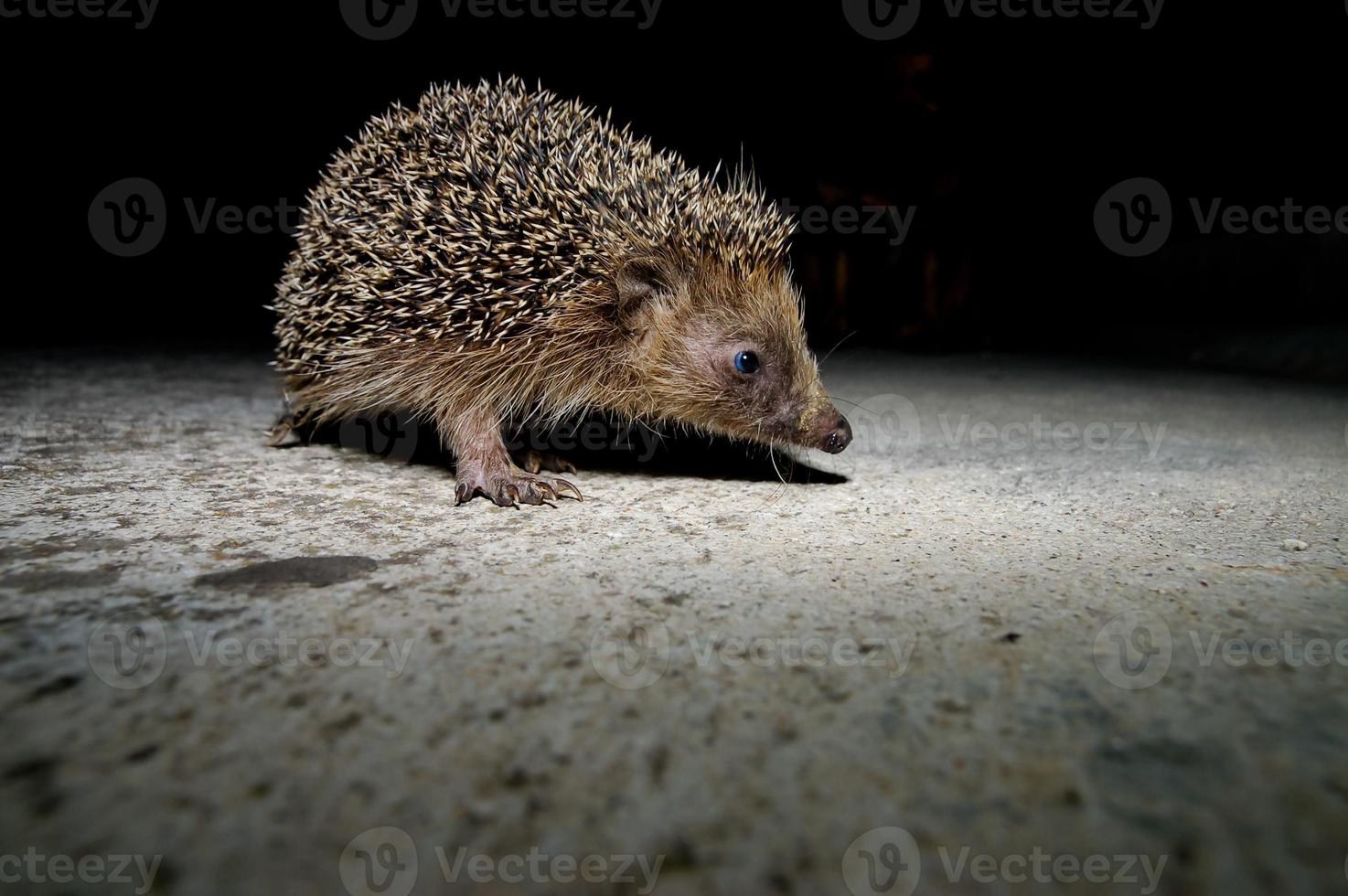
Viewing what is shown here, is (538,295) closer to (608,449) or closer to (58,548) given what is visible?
(608,449)

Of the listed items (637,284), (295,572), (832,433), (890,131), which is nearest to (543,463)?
(637,284)

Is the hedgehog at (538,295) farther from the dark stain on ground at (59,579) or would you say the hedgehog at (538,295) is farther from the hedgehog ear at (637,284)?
the dark stain on ground at (59,579)

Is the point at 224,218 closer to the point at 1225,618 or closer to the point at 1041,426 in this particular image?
the point at 1041,426

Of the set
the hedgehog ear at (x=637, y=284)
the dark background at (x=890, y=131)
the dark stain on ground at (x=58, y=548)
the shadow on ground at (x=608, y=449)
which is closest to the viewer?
the dark stain on ground at (x=58, y=548)

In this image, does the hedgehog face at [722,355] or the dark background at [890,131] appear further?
the dark background at [890,131]

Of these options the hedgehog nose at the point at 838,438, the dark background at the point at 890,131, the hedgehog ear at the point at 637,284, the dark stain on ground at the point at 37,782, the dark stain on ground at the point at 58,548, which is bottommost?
the dark stain on ground at the point at 37,782

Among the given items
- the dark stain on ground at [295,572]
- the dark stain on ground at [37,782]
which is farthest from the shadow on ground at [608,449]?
the dark stain on ground at [37,782]

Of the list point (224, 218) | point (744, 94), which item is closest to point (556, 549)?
point (744, 94)
